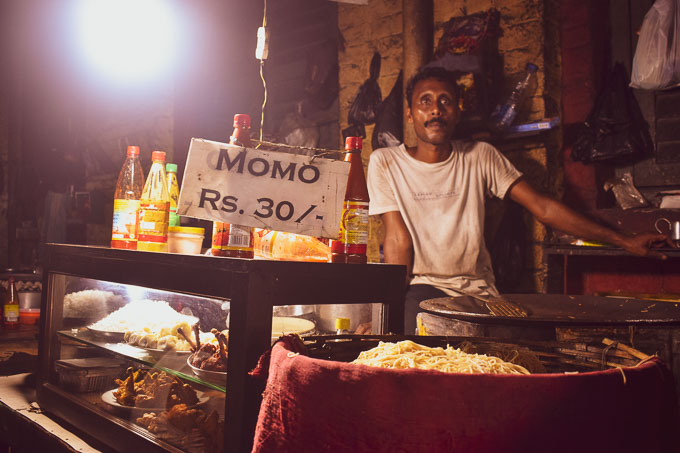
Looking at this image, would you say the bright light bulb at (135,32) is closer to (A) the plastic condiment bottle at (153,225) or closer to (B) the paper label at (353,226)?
(A) the plastic condiment bottle at (153,225)

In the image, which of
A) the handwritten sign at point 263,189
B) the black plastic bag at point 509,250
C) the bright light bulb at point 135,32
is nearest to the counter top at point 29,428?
the handwritten sign at point 263,189

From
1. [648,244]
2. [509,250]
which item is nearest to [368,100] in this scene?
[509,250]

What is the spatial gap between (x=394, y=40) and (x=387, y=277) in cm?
347

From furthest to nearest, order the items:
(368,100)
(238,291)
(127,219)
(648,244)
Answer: (368,100) → (648,244) → (127,219) → (238,291)

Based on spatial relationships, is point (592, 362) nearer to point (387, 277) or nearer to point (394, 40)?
point (387, 277)

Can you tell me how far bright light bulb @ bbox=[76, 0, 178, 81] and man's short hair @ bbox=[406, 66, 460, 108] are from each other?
3.22 metres

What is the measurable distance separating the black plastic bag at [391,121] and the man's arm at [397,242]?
0.86m

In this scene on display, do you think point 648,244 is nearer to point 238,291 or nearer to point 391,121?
point 391,121

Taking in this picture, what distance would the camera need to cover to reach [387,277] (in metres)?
1.51

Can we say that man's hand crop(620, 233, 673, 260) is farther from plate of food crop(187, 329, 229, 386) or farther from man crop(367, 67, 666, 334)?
plate of food crop(187, 329, 229, 386)

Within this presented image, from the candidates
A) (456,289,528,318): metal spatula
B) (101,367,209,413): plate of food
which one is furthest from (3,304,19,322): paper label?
(456,289,528,318): metal spatula

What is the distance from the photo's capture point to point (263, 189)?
1.35m

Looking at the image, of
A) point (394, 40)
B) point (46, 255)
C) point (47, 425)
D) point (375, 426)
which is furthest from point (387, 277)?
point (394, 40)

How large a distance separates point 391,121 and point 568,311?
2.66 m
